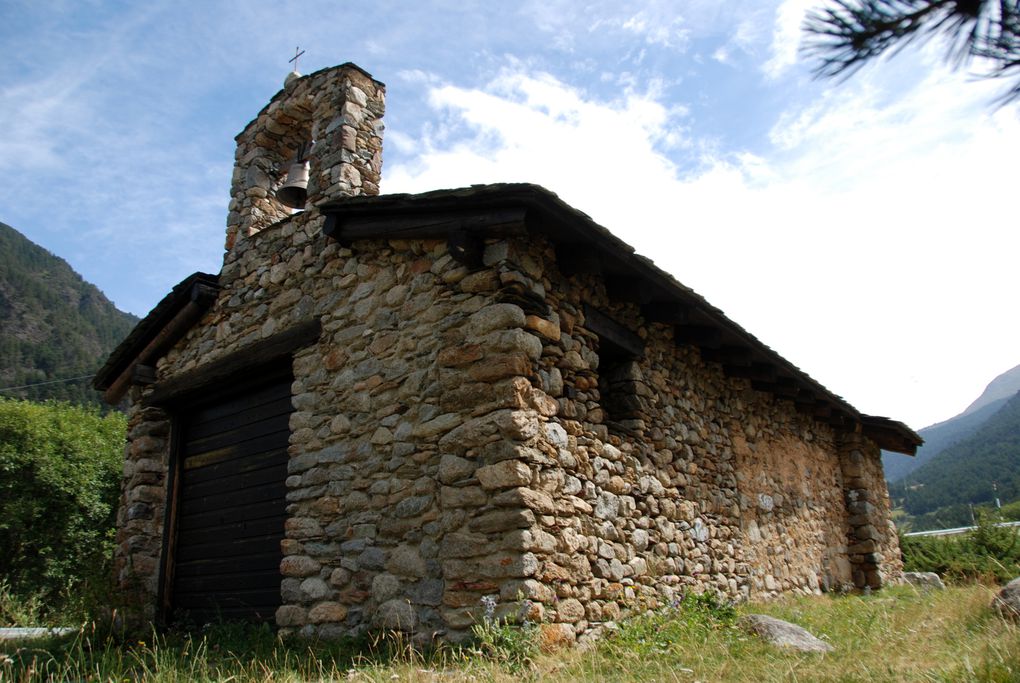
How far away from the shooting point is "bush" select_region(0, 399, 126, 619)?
584 inches

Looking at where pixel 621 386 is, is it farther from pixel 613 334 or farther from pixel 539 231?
pixel 539 231

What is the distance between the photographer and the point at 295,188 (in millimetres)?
7906

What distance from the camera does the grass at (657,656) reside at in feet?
13.2

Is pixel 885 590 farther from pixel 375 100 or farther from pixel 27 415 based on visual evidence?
pixel 27 415

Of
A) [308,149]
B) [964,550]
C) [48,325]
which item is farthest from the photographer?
[48,325]

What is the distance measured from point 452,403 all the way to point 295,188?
379 centimetres

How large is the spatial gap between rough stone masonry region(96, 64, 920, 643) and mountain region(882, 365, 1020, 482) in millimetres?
79720

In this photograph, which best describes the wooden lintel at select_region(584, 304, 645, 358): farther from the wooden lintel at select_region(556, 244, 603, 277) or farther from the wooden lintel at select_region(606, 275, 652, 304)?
the wooden lintel at select_region(556, 244, 603, 277)

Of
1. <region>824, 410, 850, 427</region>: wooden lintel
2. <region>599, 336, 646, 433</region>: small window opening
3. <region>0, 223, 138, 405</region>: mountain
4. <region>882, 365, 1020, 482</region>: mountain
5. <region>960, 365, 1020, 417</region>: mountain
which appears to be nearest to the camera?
<region>599, 336, 646, 433</region>: small window opening

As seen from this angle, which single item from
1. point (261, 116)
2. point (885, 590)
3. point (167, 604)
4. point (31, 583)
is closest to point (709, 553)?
point (885, 590)

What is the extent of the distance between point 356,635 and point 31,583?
12798 millimetres

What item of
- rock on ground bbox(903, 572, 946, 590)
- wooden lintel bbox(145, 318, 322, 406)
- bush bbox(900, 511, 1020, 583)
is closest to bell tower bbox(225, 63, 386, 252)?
wooden lintel bbox(145, 318, 322, 406)

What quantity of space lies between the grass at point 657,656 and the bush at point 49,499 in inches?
393

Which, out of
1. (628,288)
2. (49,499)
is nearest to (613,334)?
(628,288)
